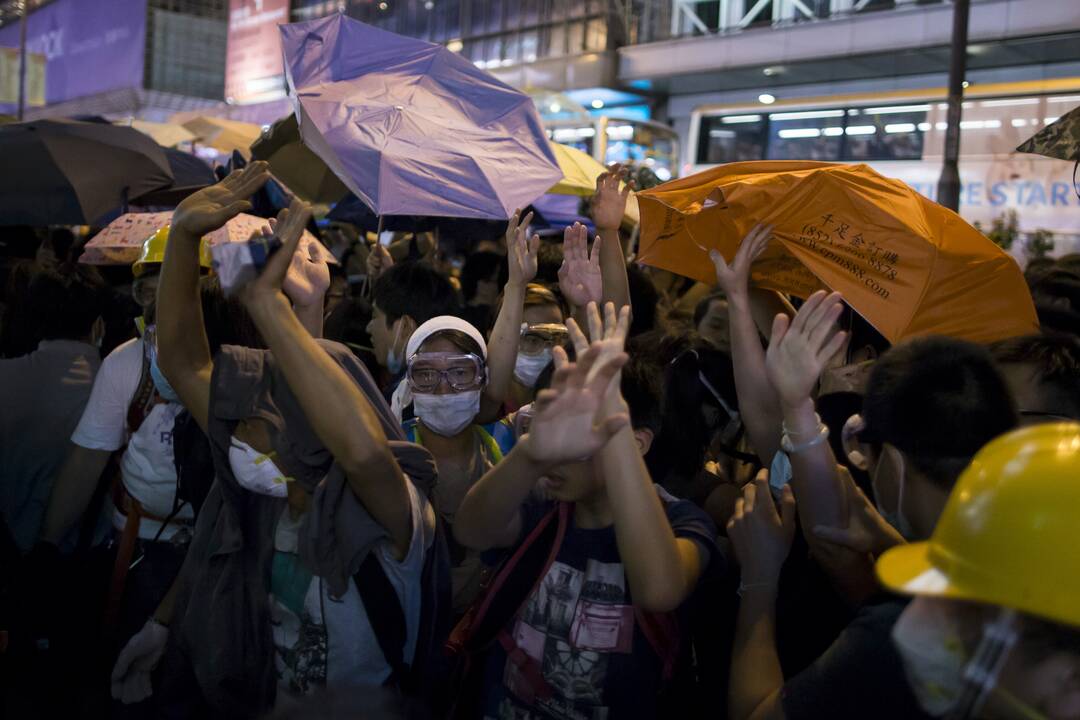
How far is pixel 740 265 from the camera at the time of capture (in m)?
3.21

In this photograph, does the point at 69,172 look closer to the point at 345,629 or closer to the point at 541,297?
the point at 541,297

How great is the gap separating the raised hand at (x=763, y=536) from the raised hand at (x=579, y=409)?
1.93 ft

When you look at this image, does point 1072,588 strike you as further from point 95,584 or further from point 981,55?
point 981,55

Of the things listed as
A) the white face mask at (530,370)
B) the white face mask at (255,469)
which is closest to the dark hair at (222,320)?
the white face mask at (255,469)

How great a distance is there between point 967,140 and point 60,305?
52.8ft

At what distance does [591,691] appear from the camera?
2.38 meters

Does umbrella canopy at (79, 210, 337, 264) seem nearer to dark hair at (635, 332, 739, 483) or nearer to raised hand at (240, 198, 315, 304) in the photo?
dark hair at (635, 332, 739, 483)

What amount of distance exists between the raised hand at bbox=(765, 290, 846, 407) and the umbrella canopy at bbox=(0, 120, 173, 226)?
531 cm

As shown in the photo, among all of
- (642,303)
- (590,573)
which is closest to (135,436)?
(590,573)

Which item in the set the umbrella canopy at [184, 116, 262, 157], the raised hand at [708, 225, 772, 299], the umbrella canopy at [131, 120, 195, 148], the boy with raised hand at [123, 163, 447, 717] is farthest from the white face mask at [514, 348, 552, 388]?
the umbrella canopy at [131, 120, 195, 148]

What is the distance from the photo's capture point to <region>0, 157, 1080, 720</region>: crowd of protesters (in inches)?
54.3

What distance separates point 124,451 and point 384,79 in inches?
97.2

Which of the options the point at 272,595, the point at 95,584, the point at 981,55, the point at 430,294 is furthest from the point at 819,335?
the point at 981,55

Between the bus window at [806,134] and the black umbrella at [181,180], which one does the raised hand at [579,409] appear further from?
the bus window at [806,134]
